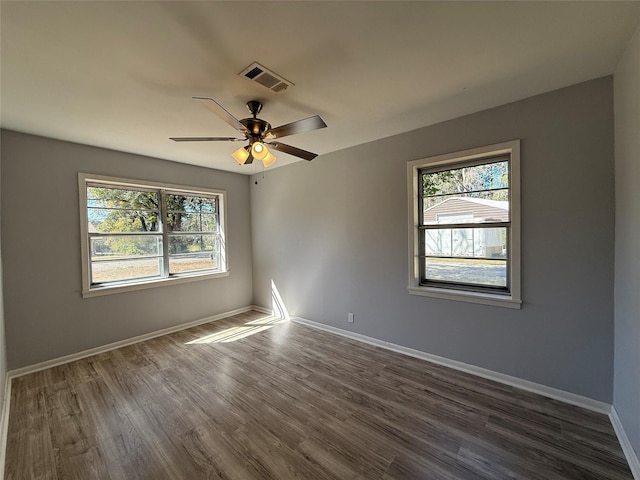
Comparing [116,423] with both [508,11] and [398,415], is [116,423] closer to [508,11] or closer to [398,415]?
[398,415]

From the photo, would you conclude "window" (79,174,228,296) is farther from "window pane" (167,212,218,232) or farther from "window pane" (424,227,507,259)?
"window pane" (424,227,507,259)

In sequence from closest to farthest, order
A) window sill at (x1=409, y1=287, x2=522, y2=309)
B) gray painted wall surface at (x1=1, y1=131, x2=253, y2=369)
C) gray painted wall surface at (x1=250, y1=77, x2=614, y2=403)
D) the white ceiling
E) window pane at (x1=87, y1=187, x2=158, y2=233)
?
the white ceiling
gray painted wall surface at (x1=250, y1=77, x2=614, y2=403)
window sill at (x1=409, y1=287, x2=522, y2=309)
gray painted wall surface at (x1=1, y1=131, x2=253, y2=369)
window pane at (x1=87, y1=187, x2=158, y2=233)

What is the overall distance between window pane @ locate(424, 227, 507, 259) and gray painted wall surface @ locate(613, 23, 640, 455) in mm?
790

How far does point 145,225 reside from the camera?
3900 mm

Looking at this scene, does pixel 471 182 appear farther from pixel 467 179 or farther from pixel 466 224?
pixel 466 224

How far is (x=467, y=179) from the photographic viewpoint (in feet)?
9.21

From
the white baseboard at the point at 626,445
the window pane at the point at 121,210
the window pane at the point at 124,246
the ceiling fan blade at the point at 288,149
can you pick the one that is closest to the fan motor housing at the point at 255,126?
the ceiling fan blade at the point at 288,149

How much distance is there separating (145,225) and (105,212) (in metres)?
0.49

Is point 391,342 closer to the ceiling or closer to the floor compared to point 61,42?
closer to the floor

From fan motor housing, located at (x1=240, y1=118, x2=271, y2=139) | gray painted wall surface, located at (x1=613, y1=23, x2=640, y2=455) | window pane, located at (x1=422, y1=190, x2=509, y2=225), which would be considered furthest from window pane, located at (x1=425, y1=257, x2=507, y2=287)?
fan motor housing, located at (x1=240, y1=118, x2=271, y2=139)

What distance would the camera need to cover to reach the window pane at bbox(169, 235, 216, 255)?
4215 mm

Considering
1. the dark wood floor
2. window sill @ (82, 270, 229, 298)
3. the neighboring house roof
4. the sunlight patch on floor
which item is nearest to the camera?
the dark wood floor

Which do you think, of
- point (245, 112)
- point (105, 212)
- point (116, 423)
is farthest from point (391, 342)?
point (105, 212)

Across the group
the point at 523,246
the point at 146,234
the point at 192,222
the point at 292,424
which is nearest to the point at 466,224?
the point at 523,246
